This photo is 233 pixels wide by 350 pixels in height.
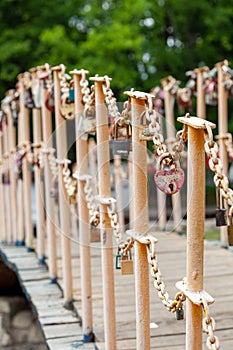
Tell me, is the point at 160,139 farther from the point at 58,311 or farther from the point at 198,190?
the point at 58,311

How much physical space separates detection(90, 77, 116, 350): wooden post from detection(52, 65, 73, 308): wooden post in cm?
77

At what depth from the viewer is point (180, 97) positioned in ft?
16.4

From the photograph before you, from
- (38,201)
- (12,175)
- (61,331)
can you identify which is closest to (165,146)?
(61,331)

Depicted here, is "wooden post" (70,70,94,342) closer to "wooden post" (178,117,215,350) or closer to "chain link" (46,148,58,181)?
"chain link" (46,148,58,181)

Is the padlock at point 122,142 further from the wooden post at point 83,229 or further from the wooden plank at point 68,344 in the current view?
the wooden plank at point 68,344

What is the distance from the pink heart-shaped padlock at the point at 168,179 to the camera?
1681mm

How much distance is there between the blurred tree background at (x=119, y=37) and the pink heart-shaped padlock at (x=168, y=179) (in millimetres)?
9012

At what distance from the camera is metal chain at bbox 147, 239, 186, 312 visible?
1.68m

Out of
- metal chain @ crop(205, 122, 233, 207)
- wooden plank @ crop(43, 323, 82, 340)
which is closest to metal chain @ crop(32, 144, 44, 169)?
wooden plank @ crop(43, 323, 82, 340)

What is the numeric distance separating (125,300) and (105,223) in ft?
2.91

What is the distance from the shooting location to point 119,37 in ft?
35.1

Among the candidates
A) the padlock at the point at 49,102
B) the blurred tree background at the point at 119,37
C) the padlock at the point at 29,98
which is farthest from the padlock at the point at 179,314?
the blurred tree background at the point at 119,37

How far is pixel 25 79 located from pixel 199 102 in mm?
1343

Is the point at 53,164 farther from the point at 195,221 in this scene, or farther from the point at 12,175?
the point at 195,221
